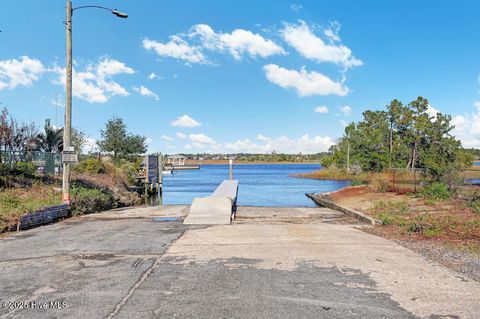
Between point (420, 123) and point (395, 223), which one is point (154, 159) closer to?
point (395, 223)

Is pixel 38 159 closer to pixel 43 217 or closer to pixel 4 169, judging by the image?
pixel 4 169

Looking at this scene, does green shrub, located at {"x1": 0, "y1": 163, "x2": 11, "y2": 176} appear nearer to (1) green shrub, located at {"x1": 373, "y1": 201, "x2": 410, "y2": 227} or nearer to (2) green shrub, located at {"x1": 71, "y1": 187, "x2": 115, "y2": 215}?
(2) green shrub, located at {"x1": 71, "y1": 187, "x2": 115, "y2": 215}

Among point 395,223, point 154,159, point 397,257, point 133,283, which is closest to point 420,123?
point 154,159

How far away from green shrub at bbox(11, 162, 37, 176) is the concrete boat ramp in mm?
10386

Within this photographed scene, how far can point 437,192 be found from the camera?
18156 millimetres

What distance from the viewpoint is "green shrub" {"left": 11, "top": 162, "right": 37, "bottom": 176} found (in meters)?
19.4

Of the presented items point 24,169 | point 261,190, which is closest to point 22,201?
point 24,169

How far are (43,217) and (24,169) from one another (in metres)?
9.25

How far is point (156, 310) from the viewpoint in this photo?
4.81 meters

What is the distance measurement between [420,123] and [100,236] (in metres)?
58.7

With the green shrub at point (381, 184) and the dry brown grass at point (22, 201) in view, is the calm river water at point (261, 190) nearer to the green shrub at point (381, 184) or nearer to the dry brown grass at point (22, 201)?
the green shrub at point (381, 184)

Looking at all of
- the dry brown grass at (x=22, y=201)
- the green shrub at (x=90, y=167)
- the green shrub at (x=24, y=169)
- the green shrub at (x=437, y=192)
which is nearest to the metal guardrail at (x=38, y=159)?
the green shrub at (x=24, y=169)

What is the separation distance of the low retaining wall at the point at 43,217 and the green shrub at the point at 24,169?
7.09 meters

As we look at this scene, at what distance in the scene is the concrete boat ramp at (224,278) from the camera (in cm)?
488
